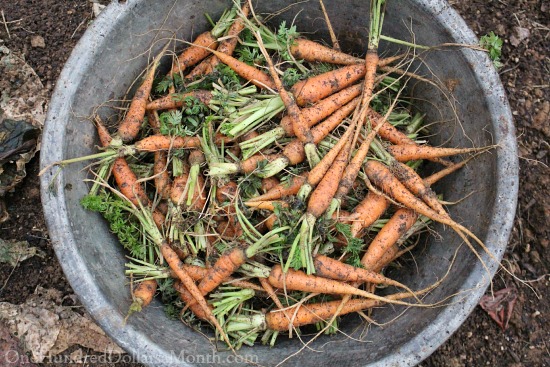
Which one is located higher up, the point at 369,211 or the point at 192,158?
the point at 192,158

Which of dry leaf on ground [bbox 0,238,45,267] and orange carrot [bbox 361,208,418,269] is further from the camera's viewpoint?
dry leaf on ground [bbox 0,238,45,267]

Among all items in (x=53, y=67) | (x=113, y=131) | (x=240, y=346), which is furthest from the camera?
(x=53, y=67)

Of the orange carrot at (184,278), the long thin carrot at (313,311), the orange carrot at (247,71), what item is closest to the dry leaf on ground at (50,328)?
the orange carrot at (184,278)

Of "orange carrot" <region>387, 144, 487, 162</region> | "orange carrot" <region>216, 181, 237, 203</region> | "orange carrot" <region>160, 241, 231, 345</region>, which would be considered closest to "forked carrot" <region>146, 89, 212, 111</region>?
"orange carrot" <region>216, 181, 237, 203</region>

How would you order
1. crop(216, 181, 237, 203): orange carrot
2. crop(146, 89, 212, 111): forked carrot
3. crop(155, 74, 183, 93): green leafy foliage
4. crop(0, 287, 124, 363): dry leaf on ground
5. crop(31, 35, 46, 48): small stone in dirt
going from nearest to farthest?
crop(216, 181, 237, 203): orange carrot → crop(146, 89, 212, 111): forked carrot → crop(155, 74, 183, 93): green leafy foliage → crop(0, 287, 124, 363): dry leaf on ground → crop(31, 35, 46, 48): small stone in dirt

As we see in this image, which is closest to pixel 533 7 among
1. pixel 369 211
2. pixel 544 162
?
pixel 544 162

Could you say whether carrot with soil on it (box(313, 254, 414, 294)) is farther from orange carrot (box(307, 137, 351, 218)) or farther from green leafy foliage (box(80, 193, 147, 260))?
green leafy foliage (box(80, 193, 147, 260))

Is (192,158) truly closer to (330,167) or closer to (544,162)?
(330,167)

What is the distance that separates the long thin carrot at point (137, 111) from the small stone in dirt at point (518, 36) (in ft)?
8.48

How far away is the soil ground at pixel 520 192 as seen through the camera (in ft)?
12.0

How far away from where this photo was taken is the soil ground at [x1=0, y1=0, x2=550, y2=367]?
3670 millimetres

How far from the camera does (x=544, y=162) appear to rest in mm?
3848

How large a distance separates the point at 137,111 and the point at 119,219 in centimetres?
66

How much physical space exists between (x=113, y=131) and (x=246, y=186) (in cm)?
92
